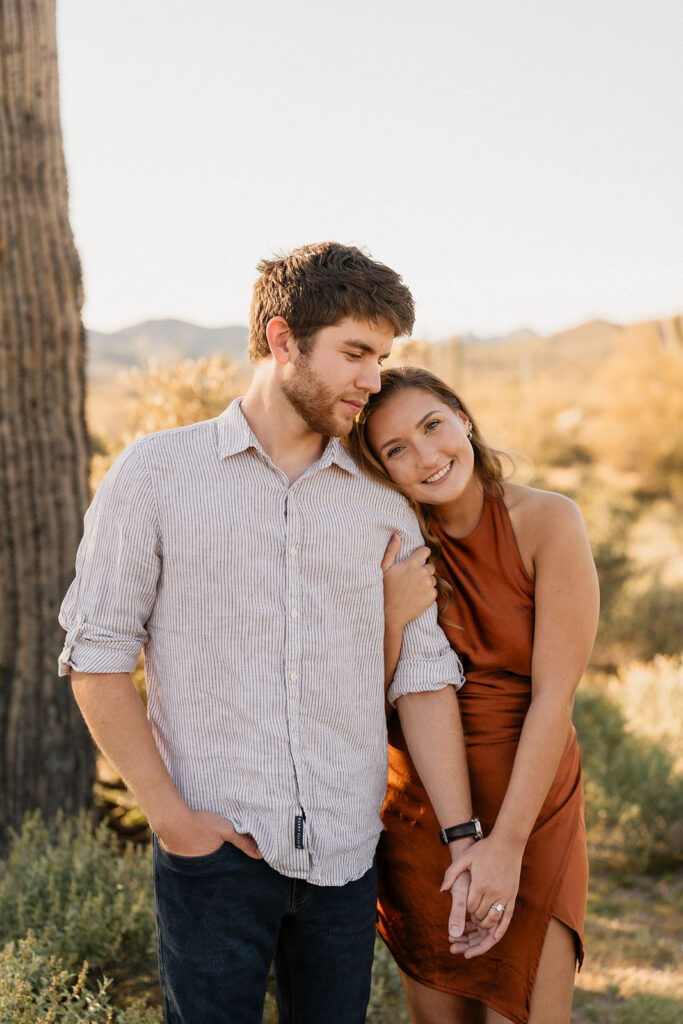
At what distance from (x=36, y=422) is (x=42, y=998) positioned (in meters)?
2.12

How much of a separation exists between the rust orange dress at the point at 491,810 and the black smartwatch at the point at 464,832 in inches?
6.7

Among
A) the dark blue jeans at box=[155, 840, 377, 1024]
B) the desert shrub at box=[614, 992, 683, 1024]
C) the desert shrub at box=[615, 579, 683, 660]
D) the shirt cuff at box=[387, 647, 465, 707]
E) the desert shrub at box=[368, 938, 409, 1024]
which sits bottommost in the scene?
the desert shrub at box=[615, 579, 683, 660]

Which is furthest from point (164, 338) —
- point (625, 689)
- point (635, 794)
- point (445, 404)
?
point (445, 404)

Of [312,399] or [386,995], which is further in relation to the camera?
[386,995]

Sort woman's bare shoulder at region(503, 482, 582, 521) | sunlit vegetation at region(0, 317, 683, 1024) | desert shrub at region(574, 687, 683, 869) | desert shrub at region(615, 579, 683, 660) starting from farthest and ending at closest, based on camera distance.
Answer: desert shrub at region(615, 579, 683, 660)
desert shrub at region(574, 687, 683, 869)
sunlit vegetation at region(0, 317, 683, 1024)
woman's bare shoulder at region(503, 482, 582, 521)

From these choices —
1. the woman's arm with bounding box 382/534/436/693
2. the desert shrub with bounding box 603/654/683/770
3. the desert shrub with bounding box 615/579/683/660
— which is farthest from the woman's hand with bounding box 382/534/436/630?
the desert shrub with bounding box 615/579/683/660

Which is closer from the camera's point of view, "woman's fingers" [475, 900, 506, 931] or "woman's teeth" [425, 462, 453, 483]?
"woman's fingers" [475, 900, 506, 931]

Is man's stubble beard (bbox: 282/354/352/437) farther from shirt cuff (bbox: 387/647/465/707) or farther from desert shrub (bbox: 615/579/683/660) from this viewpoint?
desert shrub (bbox: 615/579/683/660)

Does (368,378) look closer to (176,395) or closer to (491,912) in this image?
(491,912)

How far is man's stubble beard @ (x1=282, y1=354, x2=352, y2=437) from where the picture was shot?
6.70ft

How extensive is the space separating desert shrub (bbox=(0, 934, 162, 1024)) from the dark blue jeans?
0.31 m

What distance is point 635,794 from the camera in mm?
5391

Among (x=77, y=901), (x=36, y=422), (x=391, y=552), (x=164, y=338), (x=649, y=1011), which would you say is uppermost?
(x=164, y=338)

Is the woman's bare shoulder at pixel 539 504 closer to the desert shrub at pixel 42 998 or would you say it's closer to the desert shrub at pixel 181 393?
the desert shrub at pixel 42 998
